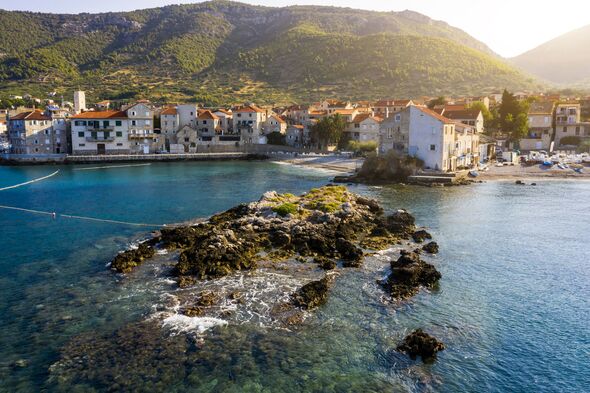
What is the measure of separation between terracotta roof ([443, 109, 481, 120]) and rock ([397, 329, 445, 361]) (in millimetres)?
67264

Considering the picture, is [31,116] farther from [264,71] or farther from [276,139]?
[264,71]

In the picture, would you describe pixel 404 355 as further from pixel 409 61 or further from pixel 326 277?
pixel 409 61

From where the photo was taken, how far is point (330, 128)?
86.8m

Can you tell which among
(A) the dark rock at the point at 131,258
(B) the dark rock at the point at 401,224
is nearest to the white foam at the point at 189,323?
(A) the dark rock at the point at 131,258

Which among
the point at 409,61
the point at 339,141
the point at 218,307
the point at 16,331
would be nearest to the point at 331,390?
the point at 218,307

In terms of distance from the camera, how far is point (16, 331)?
18.7m

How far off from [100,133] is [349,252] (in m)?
71.9

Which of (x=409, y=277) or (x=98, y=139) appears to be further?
(x=98, y=139)

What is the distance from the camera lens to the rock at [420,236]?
102 ft

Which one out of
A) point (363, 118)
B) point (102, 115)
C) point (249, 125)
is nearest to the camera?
point (102, 115)

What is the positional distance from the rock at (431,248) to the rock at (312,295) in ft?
28.4

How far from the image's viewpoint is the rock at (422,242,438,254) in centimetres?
2856

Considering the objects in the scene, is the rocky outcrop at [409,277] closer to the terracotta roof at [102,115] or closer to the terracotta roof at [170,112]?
the terracotta roof at [102,115]

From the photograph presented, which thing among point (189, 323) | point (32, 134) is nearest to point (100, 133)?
point (32, 134)
